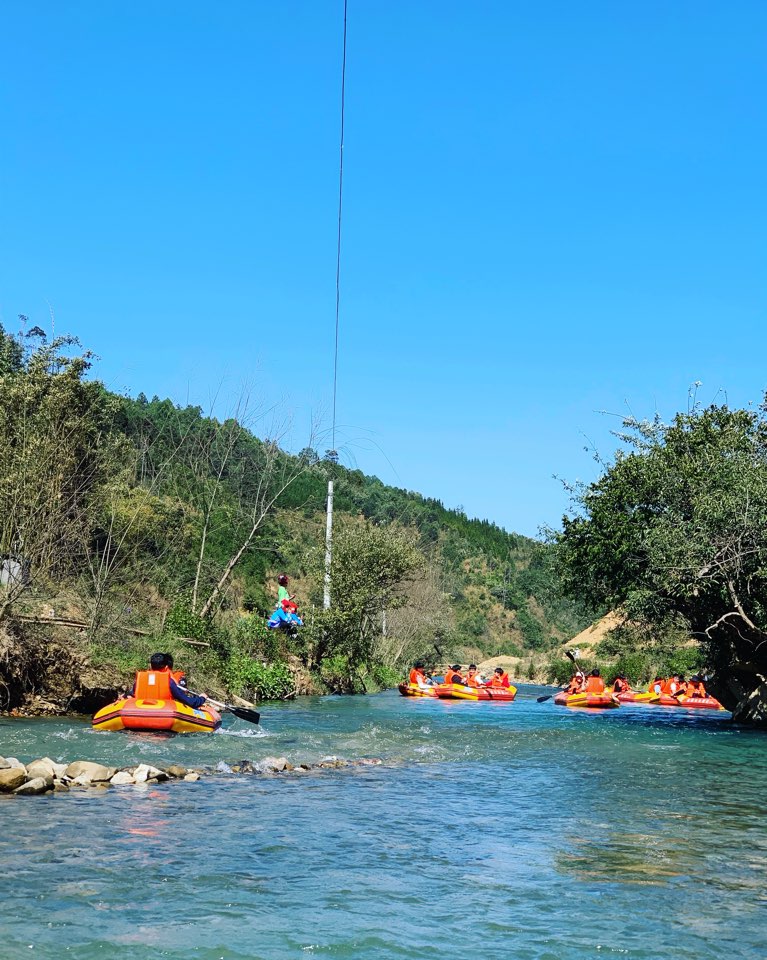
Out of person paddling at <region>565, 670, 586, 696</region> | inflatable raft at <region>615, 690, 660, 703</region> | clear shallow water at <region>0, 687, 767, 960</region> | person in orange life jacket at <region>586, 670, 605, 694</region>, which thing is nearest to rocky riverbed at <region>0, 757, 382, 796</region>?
clear shallow water at <region>0, 687, 767, 960</region>

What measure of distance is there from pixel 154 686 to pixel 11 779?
5.80m

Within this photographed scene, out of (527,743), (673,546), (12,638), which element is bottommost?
(527,743)

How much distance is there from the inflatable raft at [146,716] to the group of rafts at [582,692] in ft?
62.5

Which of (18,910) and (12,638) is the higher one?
(12,638)

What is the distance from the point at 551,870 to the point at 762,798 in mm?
5767

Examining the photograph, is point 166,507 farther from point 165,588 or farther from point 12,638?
point 12,638

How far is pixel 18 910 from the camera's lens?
664 centimetres

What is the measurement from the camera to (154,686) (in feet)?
55.3

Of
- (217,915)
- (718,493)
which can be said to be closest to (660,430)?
(718,493)

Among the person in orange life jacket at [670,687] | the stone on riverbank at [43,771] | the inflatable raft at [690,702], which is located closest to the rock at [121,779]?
the stone on riverbank at [43,771]

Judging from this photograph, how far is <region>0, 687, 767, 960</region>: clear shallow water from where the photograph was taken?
21.0ft

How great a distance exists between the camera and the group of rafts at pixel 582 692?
33.8 m

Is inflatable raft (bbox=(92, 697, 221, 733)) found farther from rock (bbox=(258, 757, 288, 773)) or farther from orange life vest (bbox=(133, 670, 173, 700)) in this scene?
rock (bbox=(258, 757, 288, 773))

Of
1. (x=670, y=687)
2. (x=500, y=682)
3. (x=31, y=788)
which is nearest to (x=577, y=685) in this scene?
(x=500, y=682)
